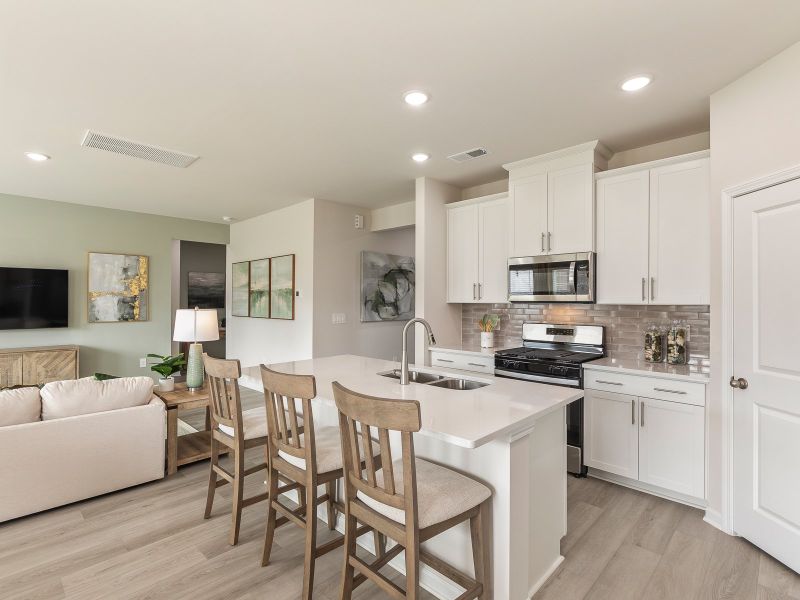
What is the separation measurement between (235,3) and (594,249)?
2.92 m

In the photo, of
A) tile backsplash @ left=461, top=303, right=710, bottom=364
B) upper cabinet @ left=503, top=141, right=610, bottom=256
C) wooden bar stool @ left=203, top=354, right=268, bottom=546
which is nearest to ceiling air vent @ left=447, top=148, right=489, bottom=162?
upper cabinet @ left=503, top=141, right=610, bottom=256

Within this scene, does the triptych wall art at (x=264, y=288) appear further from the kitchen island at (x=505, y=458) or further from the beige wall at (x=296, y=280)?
the kitchen island at (x=505, y=458)

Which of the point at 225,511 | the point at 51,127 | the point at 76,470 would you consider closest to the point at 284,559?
the point at 225,511

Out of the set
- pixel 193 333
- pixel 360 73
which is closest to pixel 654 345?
pixel 360 73

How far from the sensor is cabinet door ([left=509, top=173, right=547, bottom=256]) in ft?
12.1

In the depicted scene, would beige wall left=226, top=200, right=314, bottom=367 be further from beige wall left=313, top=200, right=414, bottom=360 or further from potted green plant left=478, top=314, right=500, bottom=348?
potted green plant left=478, top=314, right=500, bottom=348

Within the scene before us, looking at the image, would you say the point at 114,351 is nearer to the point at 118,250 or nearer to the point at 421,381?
the point at 118,250

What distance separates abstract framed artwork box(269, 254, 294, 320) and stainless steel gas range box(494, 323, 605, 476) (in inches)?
113

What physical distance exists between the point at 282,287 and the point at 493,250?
2.84 metres

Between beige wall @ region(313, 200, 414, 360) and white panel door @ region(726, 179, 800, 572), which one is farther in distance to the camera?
beige wall @ region(313, 200, 414, 360)

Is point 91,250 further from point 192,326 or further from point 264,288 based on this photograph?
point 192,326

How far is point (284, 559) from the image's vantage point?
87.8 inches

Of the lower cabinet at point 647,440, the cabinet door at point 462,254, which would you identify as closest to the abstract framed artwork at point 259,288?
the cabinet door at point 462,254

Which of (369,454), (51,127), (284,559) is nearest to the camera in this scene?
(369,454)
